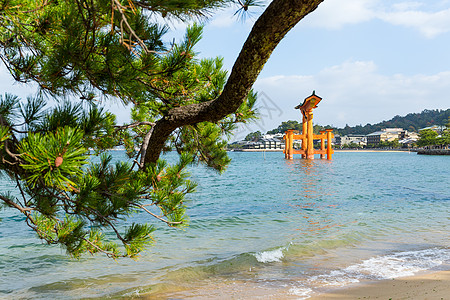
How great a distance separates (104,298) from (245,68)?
3583 millimetres

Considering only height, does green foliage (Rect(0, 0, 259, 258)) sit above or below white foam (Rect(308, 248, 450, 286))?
above

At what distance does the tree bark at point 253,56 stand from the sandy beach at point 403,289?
2663 millimetres

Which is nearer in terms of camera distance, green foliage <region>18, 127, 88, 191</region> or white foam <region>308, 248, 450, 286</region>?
green foliage <region>18, 127, 88, 191</region>

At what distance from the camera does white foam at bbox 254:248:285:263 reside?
557 centimetres

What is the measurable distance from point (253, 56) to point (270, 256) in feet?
15.4

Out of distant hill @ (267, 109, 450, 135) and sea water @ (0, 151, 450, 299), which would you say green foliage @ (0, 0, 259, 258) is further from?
distant hill @ (267, 109, 450, 135)

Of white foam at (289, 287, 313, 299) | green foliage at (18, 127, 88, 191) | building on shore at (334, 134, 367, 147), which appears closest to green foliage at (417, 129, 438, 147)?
building on shore at (334, 134, 367, 147)

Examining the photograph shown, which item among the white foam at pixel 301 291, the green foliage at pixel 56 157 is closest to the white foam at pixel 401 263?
the white foam at pixel 301 291

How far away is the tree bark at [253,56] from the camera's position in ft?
4.61

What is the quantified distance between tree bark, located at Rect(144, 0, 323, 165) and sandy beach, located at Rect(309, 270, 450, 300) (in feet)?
8.74

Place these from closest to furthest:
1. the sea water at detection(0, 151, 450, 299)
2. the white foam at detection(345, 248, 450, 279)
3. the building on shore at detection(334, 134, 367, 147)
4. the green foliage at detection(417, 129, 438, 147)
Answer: the sea water at detection(0, 151, 450, 299)
the white foam at detection(345, 248, 450, 279)
the green foliage at detection(417, 129, 438, 147)
the building on shore at detection(334, 134, 367, 147)

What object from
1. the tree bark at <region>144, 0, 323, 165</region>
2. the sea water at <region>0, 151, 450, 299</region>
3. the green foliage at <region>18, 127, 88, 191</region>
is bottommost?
the sea water at <region>0, 151, 450, 299</region>

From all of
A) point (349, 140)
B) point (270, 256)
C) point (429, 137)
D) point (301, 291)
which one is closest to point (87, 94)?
point (301, 291)

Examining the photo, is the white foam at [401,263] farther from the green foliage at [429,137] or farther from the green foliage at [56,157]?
the green foliage at [429,137]
